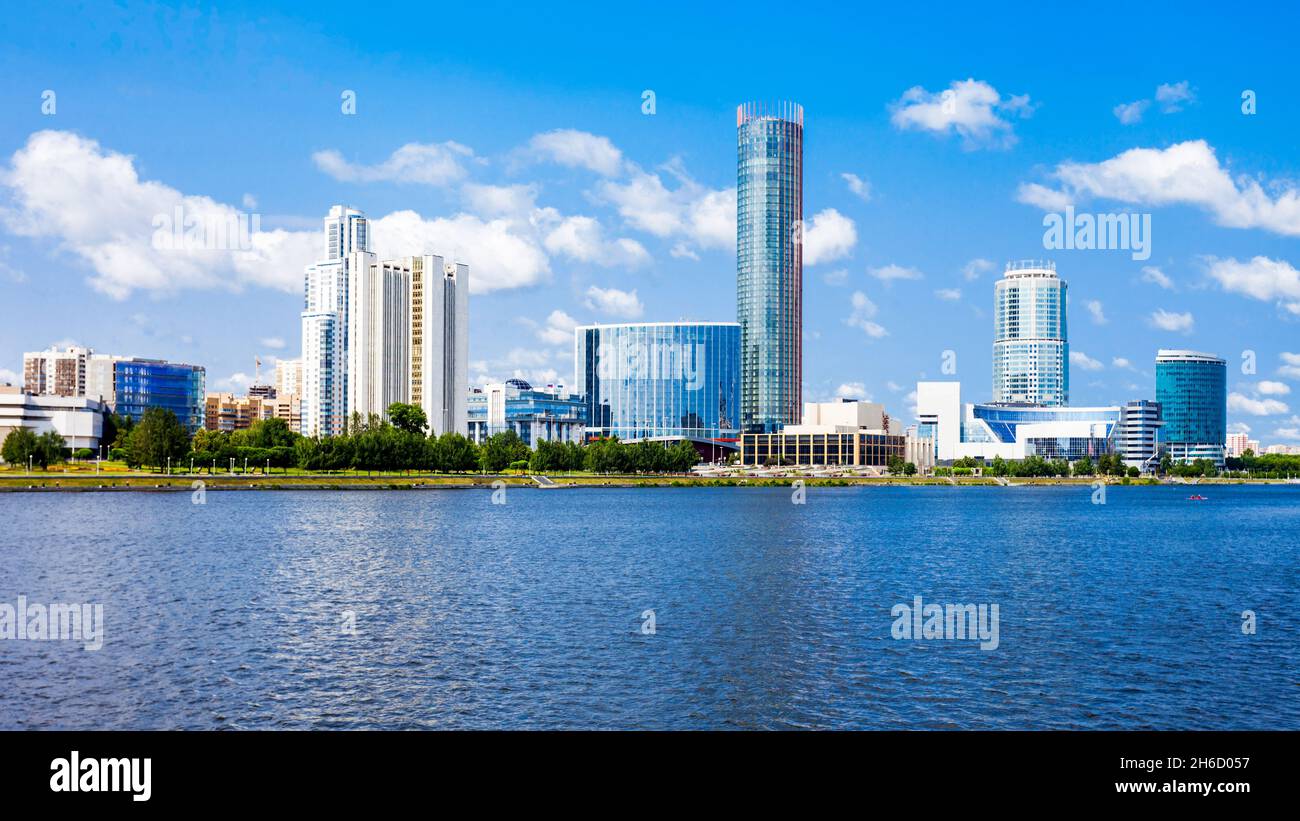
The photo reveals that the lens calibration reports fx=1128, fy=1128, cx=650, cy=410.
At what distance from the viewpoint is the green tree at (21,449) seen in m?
180

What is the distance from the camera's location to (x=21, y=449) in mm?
179875

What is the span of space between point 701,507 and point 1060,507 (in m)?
62.3

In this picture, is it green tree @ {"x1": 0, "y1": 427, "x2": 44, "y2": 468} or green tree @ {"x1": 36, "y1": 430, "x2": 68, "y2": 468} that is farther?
green tree @ {"x1": 36, "y1": 430, "x2": 68, "y2": 468}

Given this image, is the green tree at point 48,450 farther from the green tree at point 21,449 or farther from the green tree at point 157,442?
the green tree at point 157,442

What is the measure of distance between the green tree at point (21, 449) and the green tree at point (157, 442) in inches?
545

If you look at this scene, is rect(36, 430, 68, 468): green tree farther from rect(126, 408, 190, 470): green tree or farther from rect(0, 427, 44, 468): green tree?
rect(126, 408, 190, 470): green tree

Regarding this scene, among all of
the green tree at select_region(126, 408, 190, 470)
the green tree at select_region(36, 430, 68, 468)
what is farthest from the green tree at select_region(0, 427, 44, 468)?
the green tree at select_region(126, 408, 190, 470)

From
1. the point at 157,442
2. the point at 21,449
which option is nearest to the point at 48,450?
the point at 21,449

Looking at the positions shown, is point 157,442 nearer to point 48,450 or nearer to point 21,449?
point 48,450

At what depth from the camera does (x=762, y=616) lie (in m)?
50.6

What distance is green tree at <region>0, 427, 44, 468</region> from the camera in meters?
180

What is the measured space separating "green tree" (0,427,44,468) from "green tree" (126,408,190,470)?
1383cm
